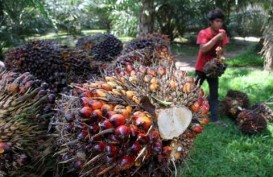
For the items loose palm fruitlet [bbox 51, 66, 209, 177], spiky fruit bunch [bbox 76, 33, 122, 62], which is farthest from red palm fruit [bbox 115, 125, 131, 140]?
spiky fruit bunch [bbox 76, 33, 122, 62]

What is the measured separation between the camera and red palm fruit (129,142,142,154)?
1445 mm

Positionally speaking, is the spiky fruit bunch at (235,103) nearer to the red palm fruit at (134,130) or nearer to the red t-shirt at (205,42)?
the red t-shirt at (205,42)

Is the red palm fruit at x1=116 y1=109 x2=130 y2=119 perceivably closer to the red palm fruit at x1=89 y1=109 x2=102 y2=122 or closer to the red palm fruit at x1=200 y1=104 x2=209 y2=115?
the red palm fruit at x1=89 y1=109 x2=102 y2=122

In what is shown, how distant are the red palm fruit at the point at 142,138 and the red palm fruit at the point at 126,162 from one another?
0.08 m

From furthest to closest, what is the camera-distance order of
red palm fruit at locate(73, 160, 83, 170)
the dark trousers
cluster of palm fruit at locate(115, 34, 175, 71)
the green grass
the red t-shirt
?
the green grass < the dark trousers < the red t-shirt < cluster of palm fruit at locate(115, 34, 175, 71) < red palm fruit at locate(73, 160, 83, 170)

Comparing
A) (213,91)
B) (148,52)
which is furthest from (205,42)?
(148,52)

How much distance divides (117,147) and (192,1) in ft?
37.9

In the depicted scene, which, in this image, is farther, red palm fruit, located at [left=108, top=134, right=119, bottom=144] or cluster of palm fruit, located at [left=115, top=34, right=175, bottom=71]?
cluster of palm fruit, located at [left=115, top=34, right=175, bottom=71]

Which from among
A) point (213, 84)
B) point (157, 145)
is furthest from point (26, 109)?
point (213, 84)

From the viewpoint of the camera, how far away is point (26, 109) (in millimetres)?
1678

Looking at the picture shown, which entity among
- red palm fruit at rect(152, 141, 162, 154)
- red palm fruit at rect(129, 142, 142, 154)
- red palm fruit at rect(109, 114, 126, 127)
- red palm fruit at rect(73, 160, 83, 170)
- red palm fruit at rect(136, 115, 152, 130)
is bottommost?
red palm fruit at rect(73, 160, 83, 170)

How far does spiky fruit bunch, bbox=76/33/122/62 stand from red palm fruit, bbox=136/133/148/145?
180 centimetres

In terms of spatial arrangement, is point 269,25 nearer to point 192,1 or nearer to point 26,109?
point 192,1

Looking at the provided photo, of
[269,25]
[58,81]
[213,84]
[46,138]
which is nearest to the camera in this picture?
[46,138]
